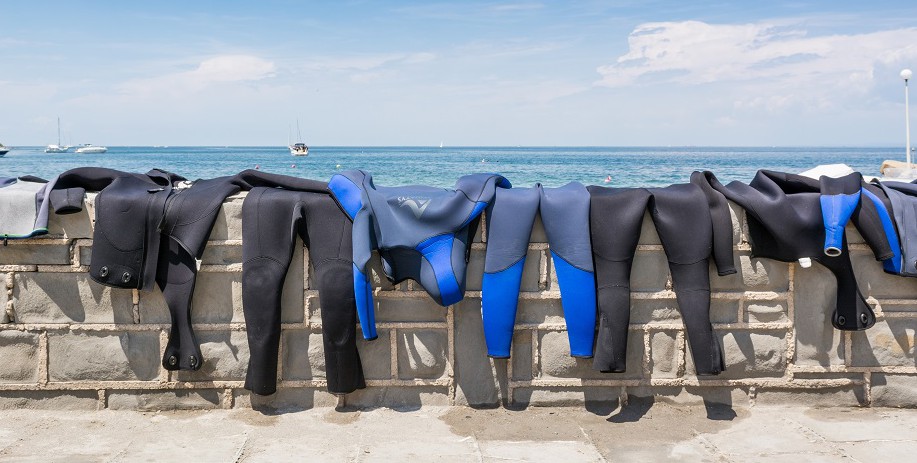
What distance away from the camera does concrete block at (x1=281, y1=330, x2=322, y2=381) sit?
156 inches

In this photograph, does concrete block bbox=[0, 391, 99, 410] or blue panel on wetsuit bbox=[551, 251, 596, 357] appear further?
concrete block bbox=[0, 391, 99, 410]

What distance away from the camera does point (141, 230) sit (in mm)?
3898

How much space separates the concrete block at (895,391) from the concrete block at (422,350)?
218 centimetres

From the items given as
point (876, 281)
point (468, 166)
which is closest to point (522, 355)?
point (876, 281)

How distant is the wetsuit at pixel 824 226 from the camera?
382 centimetres

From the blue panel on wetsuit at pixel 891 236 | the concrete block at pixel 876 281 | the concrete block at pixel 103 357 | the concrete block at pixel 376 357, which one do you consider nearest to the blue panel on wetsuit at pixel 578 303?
the concrete block at pixel 376 357

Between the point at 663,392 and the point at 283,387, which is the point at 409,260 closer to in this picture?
the point at 283,387

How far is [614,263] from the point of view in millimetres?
3836

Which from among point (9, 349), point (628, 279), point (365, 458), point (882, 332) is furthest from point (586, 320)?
point (9, 349)

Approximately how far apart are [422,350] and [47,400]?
198cm

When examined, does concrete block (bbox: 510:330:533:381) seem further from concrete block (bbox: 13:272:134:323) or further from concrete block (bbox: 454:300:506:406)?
concrete block (bbox: 13:272:134:323)

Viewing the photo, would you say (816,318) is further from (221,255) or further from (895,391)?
(221,255)

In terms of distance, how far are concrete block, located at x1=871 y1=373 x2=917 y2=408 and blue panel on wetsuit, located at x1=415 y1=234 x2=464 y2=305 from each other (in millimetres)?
2265

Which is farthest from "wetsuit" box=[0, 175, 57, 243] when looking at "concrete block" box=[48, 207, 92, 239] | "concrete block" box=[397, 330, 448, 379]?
"concrete block" box=[397, 330, 448, 379]
